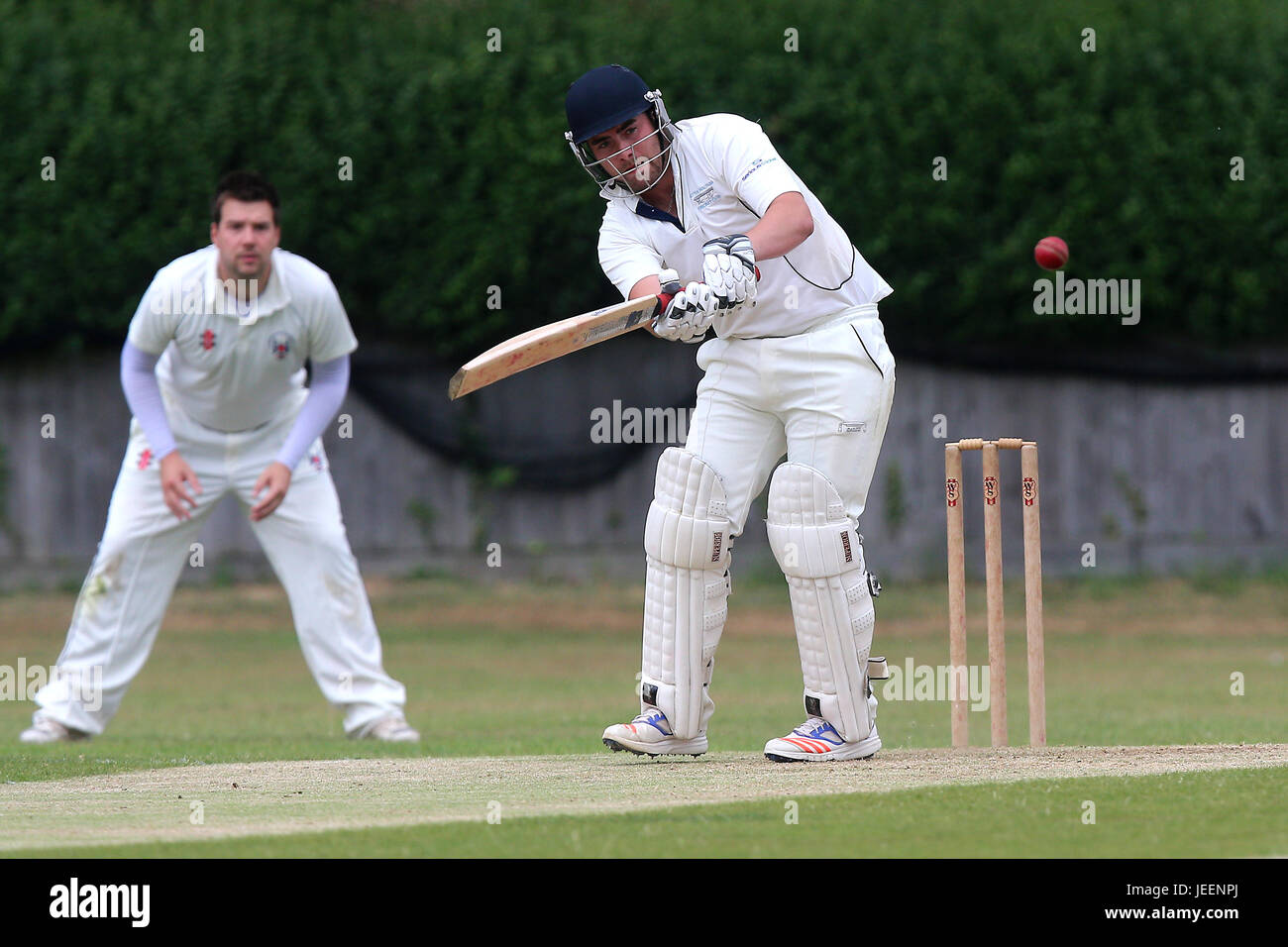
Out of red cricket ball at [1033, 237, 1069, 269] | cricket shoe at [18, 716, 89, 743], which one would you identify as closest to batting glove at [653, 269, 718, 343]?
red cricket ball at [1033, 237, 1069, 269]

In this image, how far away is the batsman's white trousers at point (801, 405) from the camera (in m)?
4.98

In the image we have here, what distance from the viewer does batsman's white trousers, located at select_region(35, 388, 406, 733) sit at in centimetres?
702

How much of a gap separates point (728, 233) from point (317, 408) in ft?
7.94

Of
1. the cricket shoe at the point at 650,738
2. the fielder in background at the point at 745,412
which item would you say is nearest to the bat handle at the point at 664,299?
the fielder in background at the point at 745,412

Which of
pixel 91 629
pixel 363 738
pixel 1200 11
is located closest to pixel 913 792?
pixel 363 738

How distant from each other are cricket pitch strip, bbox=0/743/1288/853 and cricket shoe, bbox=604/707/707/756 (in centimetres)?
4

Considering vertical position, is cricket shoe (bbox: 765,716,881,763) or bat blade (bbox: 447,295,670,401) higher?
bat blade (bbox: 447,295,670,401)

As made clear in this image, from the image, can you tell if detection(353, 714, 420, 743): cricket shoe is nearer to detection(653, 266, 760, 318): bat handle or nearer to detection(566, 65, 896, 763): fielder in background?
detection(566, 65, 896, 763): fielder in background

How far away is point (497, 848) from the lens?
3645 millimetres

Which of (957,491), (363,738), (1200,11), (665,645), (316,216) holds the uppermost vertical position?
(1200,11)

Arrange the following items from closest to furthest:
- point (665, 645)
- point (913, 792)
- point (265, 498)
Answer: point (913, 792), point (665, 645), point (265, 498)

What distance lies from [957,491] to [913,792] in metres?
1.35
